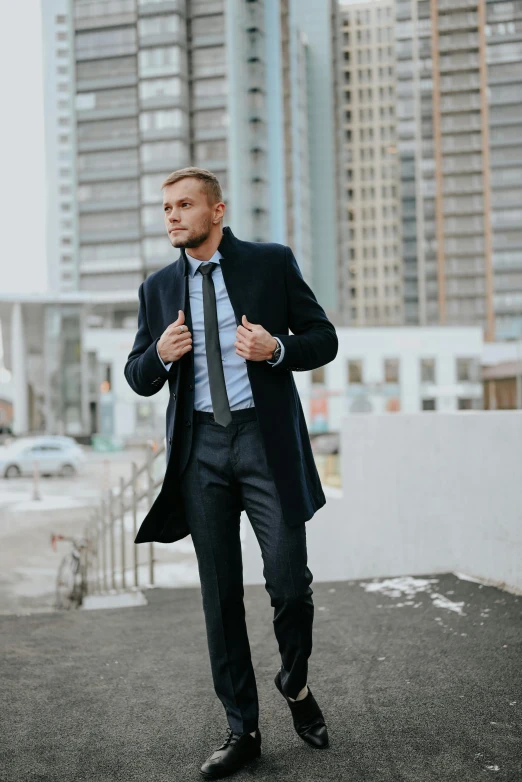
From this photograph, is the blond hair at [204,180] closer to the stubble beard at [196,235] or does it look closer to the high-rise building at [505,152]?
the stubble beard at [196,235]

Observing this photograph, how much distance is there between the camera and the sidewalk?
254 cm

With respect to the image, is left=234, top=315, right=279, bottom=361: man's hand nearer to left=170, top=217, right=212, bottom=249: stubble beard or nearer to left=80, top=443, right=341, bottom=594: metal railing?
left=170, top=217, right=212, bottom=249: stubble beard

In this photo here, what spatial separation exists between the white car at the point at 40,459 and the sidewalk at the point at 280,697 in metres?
27.2

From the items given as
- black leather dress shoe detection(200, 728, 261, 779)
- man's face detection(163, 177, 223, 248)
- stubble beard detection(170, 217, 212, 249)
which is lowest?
black leather dress shoe detection(200, 728, 261, 779)

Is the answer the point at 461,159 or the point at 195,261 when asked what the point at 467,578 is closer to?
the point at 195,261

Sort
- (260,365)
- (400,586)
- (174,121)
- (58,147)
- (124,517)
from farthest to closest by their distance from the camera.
A: (58,147), (174,121), (124,517), (400,586), (260,365)

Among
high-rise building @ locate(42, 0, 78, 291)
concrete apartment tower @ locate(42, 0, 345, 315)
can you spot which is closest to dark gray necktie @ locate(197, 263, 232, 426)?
concrete apartment tower @ locate(42, 0, 345, 315)

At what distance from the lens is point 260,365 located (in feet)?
8.52

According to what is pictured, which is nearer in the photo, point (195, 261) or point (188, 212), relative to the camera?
point (188, 212)

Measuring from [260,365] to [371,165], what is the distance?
400 ft

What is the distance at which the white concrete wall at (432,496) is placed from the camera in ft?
16.2

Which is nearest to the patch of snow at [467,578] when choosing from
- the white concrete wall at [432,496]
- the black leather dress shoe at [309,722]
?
the white concrete wall at [432,496]

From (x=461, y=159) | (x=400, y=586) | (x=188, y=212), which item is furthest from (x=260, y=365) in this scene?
(x=461, y=159)

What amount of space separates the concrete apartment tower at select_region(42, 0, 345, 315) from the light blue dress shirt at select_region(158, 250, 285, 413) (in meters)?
72.2
